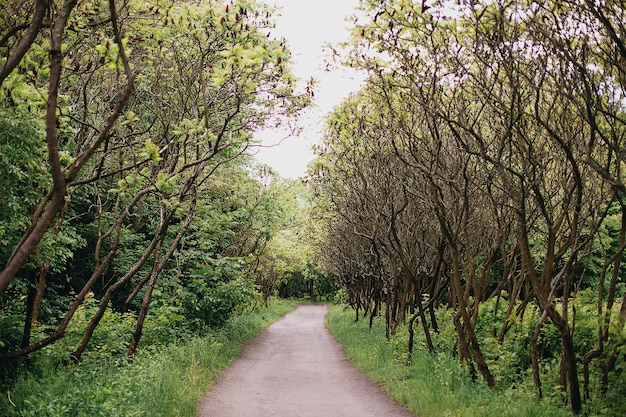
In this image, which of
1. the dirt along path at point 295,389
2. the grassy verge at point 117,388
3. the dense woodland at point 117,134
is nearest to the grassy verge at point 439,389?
the dirt along path at point 295,389

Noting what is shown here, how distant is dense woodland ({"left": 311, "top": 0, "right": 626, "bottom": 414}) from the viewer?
23.2 feet

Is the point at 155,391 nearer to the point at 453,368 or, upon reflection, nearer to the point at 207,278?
the point at 453,368

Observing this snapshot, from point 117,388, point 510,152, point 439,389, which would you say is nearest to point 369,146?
point 510,152

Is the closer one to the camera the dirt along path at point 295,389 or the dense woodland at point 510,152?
the dense woodland at point 510,152

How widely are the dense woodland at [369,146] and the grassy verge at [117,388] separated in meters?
0.68

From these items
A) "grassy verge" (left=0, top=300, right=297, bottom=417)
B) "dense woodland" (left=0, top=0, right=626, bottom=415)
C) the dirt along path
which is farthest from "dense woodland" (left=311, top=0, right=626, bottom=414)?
"grassy verge" (left=0, top=300, right=297, bottom=417)

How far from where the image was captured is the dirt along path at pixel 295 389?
9344mm

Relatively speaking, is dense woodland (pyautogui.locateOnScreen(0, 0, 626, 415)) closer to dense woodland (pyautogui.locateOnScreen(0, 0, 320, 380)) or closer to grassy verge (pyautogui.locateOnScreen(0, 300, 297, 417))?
dense woodland (pyautogui.locateOnScreen(0, 0, 320, 380))

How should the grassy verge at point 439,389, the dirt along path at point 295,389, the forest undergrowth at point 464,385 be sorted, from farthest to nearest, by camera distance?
the dirt along path at point 295,389, the grassy verge at point 439,389, the forest undergrowth at point 464,385

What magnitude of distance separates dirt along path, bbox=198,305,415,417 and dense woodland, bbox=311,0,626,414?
194 cm

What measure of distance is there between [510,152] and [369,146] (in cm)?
577

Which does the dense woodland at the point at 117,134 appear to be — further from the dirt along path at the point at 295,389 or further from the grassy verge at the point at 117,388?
the dirt along path at the point at 295,389

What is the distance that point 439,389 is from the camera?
9180 millimetres

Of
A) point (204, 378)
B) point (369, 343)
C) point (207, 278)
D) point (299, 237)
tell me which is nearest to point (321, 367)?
point (369, 343)
